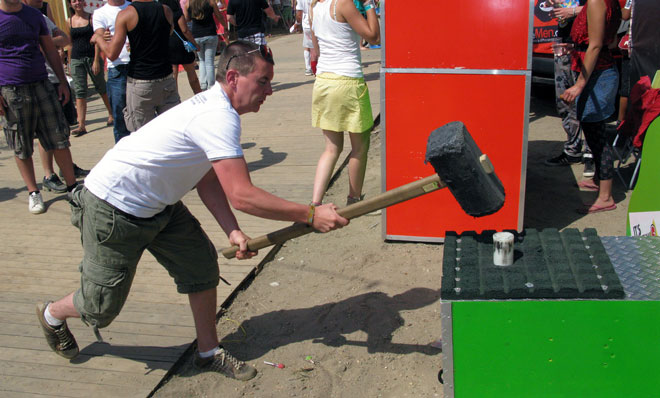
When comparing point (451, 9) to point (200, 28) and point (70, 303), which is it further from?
point (200, 28)

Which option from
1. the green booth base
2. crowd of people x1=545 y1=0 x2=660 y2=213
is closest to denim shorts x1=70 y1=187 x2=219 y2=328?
the green booth base

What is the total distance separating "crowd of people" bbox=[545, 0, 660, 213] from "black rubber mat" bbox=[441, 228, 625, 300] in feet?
8.44

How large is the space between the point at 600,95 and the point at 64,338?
4214mm

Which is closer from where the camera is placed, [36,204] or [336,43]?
[336,43]

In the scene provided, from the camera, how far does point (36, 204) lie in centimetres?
577

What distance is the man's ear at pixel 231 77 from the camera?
9.14ft

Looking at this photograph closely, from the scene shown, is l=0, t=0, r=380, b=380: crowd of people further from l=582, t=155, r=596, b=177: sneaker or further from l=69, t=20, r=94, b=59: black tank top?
l=69, t=20, r=94, b=59: black tank top

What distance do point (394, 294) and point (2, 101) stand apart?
378 cm

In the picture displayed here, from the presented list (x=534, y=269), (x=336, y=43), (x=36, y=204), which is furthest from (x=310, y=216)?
(x=36, y=204)

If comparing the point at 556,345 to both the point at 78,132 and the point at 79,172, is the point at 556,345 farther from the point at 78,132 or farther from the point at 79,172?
the point at 78,132

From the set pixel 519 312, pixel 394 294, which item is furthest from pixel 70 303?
pixel 519 312

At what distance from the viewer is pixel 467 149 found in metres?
2.54

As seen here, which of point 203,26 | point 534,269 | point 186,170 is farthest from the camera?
point 203,26

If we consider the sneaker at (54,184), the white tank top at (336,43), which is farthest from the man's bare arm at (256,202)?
the sneaker at (54,184)
